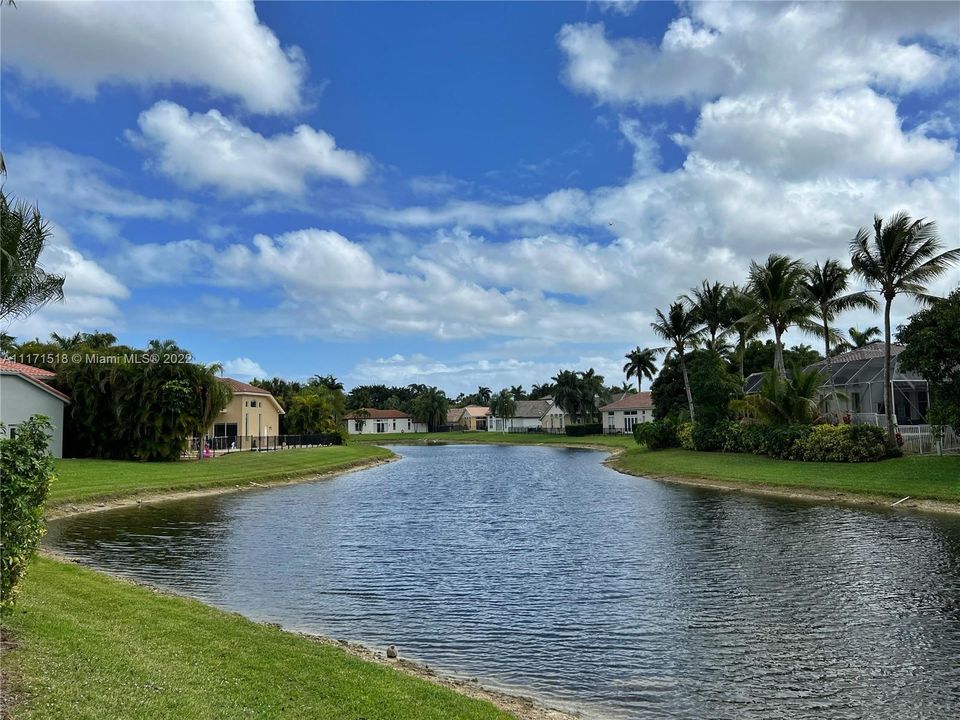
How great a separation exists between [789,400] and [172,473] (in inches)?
1378

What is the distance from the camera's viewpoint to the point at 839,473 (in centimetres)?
3173

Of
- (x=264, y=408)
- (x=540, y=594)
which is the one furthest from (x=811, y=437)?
(x=264, y=408)

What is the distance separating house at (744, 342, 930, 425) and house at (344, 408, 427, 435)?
106m

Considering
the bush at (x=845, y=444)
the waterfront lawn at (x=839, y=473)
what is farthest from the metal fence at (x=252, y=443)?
the bush at (x=845, y=444)

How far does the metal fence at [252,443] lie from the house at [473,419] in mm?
86602

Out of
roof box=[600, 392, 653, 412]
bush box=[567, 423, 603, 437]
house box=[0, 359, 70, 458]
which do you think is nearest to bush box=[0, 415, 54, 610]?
house box=[0, 359, 70, 458]

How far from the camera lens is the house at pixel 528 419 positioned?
13238cm

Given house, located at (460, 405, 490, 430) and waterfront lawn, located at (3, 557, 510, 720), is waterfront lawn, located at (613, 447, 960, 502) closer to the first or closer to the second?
waterfront lawn, located at (3, 557, 510, 720)

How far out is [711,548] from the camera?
61.9ft

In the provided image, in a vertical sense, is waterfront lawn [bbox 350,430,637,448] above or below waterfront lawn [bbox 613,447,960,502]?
below

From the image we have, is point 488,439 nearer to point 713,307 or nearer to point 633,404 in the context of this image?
point 633,404

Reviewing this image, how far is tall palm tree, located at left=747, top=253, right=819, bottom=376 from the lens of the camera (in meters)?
45.7

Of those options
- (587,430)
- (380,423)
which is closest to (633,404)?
(587,430)

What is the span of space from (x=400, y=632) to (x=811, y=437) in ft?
103
